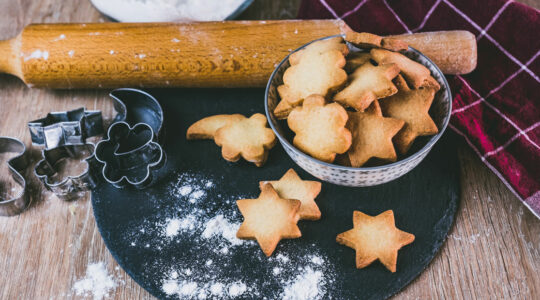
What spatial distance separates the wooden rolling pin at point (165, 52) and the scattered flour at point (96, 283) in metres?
0.49

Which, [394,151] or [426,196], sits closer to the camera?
[394,151]

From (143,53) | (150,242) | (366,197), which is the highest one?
(143,53)

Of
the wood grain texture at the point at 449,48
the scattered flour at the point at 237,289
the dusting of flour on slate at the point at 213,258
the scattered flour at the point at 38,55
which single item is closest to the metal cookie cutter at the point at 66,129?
the scattered flour at the point at 38,55

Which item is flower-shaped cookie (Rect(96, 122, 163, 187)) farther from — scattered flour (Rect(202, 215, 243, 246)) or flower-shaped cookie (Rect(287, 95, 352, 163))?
flower-shaped cookie (Rect(287, 95, 352, 163))

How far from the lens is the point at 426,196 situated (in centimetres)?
105

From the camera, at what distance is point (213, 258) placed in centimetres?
99

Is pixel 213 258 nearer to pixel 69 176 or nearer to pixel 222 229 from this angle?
pixel 222 229

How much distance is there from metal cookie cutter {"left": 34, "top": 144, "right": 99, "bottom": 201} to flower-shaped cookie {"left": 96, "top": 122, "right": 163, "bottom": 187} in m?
0.04

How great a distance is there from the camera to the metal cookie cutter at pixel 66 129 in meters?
1.13

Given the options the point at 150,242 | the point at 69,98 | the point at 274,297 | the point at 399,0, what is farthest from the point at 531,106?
the point at 69,98

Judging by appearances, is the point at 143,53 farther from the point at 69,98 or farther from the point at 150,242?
the point at 150,242

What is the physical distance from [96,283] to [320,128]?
1.90 ft

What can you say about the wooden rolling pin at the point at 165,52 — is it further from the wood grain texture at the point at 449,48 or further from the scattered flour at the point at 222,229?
the scattered flour at the point at 222,229

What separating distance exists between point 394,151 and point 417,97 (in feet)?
0.44
